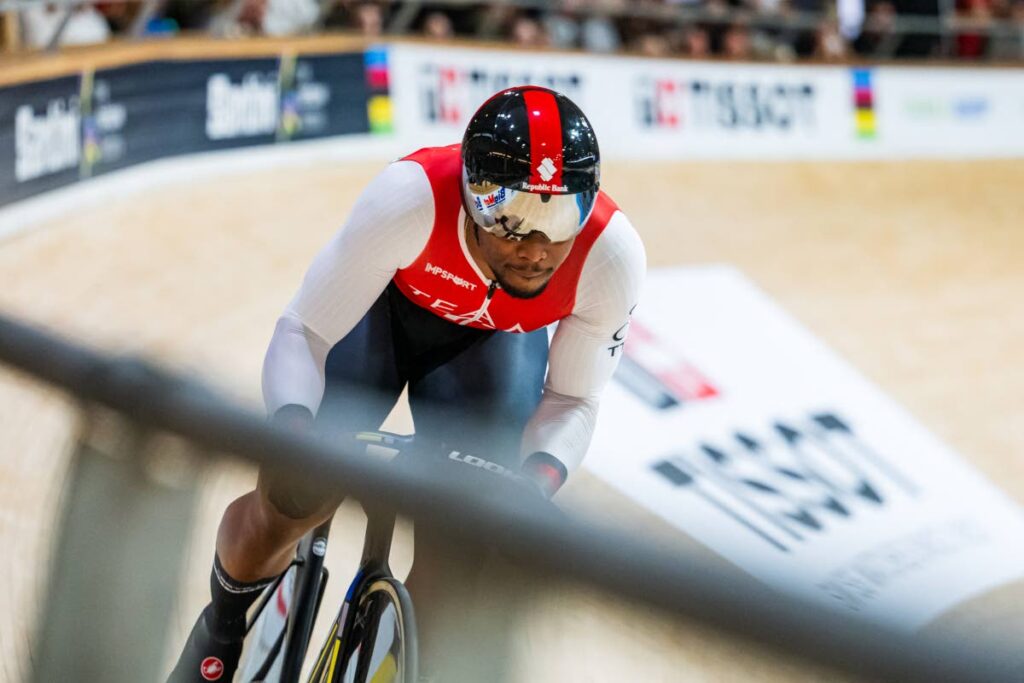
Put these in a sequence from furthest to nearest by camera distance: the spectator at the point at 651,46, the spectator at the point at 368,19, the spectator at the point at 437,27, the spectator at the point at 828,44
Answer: the spectator at the point at 828,44 → the spectator at the point at 651,46 → the spectator at the point at 437,27 → the spectator at the point at 368,19

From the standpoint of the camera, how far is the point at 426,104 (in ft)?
31.1

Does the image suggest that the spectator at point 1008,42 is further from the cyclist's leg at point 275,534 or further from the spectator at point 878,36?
the cyclist's leg at point 275,534

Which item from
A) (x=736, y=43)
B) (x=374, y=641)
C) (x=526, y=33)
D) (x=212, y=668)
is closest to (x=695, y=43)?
A: (x=736, y=43)

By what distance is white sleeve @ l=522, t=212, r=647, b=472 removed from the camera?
2.24 m

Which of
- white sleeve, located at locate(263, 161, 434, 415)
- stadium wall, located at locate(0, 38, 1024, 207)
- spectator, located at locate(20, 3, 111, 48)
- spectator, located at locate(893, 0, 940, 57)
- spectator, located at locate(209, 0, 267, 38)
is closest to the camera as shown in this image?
white sleeve, located at locate(263, 161, 434, 415)

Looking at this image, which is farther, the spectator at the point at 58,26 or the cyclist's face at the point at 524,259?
the spectator at the point at 58,26

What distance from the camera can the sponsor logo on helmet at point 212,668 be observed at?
2244 millimetres

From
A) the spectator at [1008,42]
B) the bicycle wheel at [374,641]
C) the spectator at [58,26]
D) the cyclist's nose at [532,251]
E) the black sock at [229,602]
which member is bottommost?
the spectator at [1008,42]

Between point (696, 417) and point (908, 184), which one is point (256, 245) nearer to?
point (696, 417)

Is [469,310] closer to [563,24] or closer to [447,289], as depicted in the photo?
[447,289]

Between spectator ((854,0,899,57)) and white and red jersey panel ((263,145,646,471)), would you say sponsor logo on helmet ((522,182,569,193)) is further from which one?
spectator ((854,0,899,57))

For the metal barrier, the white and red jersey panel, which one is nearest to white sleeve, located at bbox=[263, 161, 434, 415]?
the white and red jersey panel

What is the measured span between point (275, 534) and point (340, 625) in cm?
20

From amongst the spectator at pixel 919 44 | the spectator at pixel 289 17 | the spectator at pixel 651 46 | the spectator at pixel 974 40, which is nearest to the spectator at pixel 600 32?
the spectator at pixel 651 46
